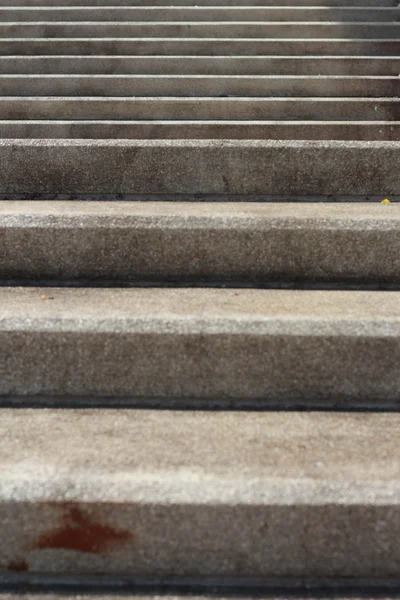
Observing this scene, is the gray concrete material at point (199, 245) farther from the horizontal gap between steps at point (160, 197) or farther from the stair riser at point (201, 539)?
the stair riser at point (201, 539)

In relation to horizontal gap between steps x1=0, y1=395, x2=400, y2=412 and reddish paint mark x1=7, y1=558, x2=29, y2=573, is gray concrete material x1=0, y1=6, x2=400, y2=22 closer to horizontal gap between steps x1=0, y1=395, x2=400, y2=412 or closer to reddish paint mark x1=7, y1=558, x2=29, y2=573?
horizontal gap between steps x1=0, y1=395, x2=400, y2=412

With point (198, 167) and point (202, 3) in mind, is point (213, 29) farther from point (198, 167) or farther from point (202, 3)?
point (198, 167)

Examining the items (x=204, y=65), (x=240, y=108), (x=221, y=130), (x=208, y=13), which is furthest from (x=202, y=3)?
(x=221, y=130)

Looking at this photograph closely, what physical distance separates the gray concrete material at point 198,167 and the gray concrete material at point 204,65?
1495 mm

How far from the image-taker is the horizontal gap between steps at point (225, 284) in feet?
6.38

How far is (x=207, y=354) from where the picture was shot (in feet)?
5.38

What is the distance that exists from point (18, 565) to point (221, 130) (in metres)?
2.19

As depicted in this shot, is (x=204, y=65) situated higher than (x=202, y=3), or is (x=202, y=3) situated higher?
(x=202, y=3)

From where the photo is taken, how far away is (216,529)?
1360 mm

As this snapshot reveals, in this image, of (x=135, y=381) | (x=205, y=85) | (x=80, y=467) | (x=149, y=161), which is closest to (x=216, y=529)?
(x=80, y=467)

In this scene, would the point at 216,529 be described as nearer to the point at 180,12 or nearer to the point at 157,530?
the point at 157,530

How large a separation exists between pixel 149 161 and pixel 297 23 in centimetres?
238

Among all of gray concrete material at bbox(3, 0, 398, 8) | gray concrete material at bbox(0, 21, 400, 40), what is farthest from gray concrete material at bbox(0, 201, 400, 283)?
gray concrete material at bbox(3, 0, 398, 8)

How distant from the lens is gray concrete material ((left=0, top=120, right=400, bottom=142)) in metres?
2.59
